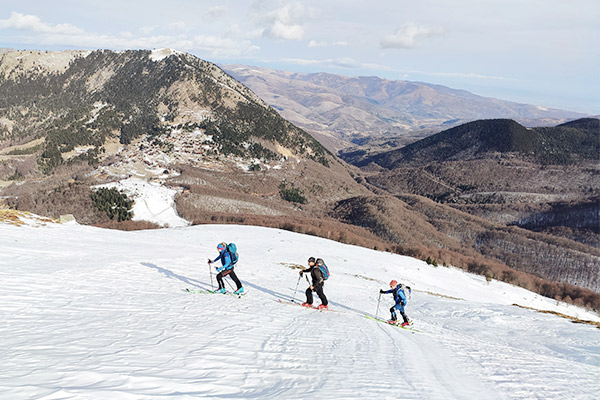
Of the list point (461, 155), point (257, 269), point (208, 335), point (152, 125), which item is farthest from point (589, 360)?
point (461, 155)

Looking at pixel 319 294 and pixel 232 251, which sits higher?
pixel 232 251

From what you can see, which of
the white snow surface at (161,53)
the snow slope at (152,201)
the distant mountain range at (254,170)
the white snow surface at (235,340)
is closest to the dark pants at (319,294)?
the white snow surface at (235,340)

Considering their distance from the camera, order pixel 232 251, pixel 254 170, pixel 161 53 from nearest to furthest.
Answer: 1. pixel 232 251
2. pixel 254 170
3. pixel 161 53

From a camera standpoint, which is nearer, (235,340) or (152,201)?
(235,340)

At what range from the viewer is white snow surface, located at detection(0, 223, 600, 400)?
263 inches

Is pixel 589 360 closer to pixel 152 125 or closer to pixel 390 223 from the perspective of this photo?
pixel 390 223

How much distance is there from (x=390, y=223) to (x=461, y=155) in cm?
13861

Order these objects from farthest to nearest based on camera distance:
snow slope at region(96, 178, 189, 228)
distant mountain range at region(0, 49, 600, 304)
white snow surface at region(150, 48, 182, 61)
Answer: white snow surface at region(150, 48, 182, 61) → distant mountain range at region(0, 49, 600, 304) → snow slope at region(96, 178, 189, 228)

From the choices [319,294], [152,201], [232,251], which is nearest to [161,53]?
[152,201]

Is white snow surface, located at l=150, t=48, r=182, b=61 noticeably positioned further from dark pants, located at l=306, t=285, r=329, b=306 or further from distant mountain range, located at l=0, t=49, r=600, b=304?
dark pants, located at l=306, t=285, r=329, b=306

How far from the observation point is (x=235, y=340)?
9664mm

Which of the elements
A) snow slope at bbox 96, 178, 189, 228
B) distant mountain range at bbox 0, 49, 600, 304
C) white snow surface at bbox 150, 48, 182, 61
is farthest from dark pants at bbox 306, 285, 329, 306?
white snow surface at bbox 150, 48, 182, 61

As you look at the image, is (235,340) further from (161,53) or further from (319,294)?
(161,53)

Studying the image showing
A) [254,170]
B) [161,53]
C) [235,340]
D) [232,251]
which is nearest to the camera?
[235,340]
